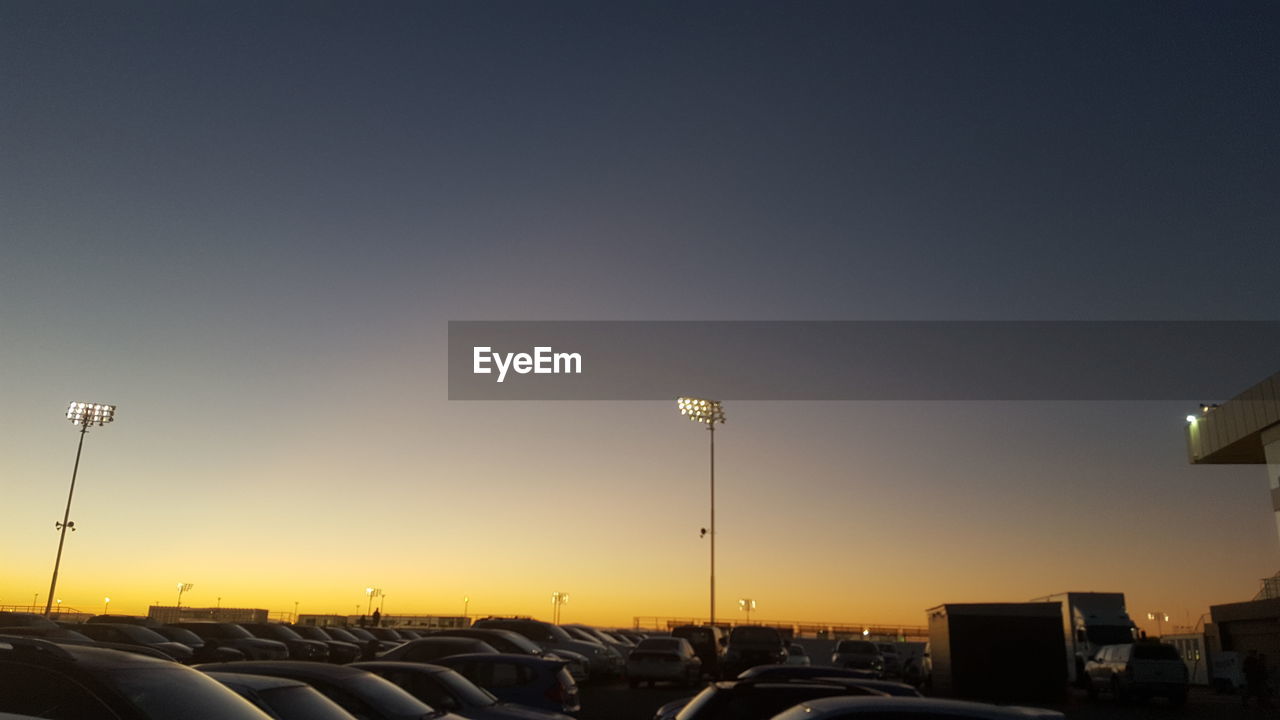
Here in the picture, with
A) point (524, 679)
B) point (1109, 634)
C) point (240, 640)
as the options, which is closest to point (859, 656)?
point (1109, 634)

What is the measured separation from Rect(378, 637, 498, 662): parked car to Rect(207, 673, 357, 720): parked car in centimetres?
1059

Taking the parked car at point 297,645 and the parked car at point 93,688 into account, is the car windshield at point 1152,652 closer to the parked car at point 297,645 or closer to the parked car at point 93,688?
the parked car at point 297,645

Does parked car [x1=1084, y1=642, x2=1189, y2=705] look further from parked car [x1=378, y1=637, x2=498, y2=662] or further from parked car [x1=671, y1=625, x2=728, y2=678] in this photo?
parked car [x1=378, y1=637, x2=498, y2=662]

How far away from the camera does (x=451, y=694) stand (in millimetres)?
10078

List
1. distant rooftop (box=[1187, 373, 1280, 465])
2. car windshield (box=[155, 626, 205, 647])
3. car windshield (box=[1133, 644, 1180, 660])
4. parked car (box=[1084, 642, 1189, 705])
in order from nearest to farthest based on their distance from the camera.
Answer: car windshield (box=[155, 626, 205, 647]), parked car (box=[1084, 642, 1189, 705]), car windshield (box=[1133, 644, 1180, 660]), distant rooftop (box=[1187, 373, 1280, 465])

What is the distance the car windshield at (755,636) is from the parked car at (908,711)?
84.2ft

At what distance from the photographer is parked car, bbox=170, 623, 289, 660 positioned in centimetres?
2356

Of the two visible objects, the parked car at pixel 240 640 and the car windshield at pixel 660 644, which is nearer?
the parked car at pixel 240 640

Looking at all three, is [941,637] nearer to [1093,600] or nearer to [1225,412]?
[1093,600]

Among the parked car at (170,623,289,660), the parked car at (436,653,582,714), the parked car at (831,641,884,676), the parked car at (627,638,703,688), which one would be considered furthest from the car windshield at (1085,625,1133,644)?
the parked car at (170,623,289,660)

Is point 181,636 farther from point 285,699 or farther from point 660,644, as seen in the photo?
point 285,699

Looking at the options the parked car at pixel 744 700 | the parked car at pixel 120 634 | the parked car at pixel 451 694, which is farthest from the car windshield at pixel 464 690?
the parked car at pixel 120 634

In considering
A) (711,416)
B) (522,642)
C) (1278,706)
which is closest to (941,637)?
(522,642)

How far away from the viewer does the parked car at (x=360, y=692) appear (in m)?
8.34
